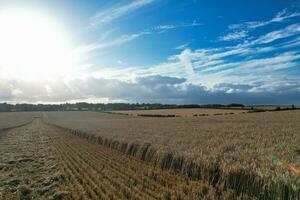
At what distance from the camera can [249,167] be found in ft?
21.4

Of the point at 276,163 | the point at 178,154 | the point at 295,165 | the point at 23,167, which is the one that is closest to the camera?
the point at 295,165

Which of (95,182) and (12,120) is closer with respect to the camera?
(95,182)

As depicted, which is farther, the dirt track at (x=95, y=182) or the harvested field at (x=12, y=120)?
the harvested field at (x=12, y=120)

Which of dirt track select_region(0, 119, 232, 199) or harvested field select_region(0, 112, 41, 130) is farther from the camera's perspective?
harvested field select_region(0, 112, 41, 130)

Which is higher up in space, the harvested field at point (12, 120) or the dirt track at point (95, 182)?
the dirt track at point (95, 182)

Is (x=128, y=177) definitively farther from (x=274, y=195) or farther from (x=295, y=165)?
(x=295, y=165)

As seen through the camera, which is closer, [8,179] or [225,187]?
[225,187]

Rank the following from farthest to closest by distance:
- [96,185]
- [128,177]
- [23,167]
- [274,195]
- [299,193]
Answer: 1. [23,167]
2. [128,177]
3. [96,185]
4. [274,195]
5. [299,193]

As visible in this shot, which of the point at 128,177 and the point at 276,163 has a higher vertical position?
the point at 276,163

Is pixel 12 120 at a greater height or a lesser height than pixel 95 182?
lesser

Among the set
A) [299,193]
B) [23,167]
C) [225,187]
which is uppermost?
[299,193]

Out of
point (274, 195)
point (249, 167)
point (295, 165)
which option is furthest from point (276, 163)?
point (274, 195)

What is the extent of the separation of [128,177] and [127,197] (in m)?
1.70

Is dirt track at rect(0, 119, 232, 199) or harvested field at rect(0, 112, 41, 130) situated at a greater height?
dirt track at rect(0, 119, 232, 199)
